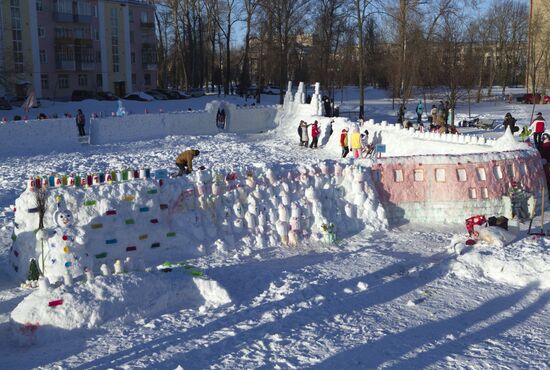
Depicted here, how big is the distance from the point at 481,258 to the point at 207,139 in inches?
746

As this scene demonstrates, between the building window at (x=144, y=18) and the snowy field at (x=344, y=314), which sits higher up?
the building window at (x=144, y=18)

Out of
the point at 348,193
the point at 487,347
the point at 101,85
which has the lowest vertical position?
the point at 487,347

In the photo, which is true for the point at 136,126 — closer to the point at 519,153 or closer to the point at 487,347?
the point at 519,153

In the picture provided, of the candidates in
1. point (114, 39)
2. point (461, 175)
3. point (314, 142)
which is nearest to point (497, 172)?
point (461, 175)

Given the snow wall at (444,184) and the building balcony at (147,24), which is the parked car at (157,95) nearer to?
the building balcony at (147,24)

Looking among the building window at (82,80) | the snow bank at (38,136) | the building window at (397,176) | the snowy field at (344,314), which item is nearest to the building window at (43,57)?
the building window at (82,80)

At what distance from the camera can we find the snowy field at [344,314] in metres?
6.71

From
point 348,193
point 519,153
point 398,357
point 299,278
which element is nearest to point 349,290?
point 299,278

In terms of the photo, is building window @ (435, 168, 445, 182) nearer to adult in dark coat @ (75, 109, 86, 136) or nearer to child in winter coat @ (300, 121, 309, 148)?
child in winter coat @ (300, 121, 309, 148)

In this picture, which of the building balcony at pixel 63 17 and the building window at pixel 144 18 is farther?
the building window at pixel 144 18

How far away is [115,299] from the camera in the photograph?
7711 millimetres

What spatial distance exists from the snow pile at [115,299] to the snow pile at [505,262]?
3946 mm

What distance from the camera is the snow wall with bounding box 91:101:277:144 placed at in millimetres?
26453

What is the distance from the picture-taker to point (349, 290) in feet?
28.3
